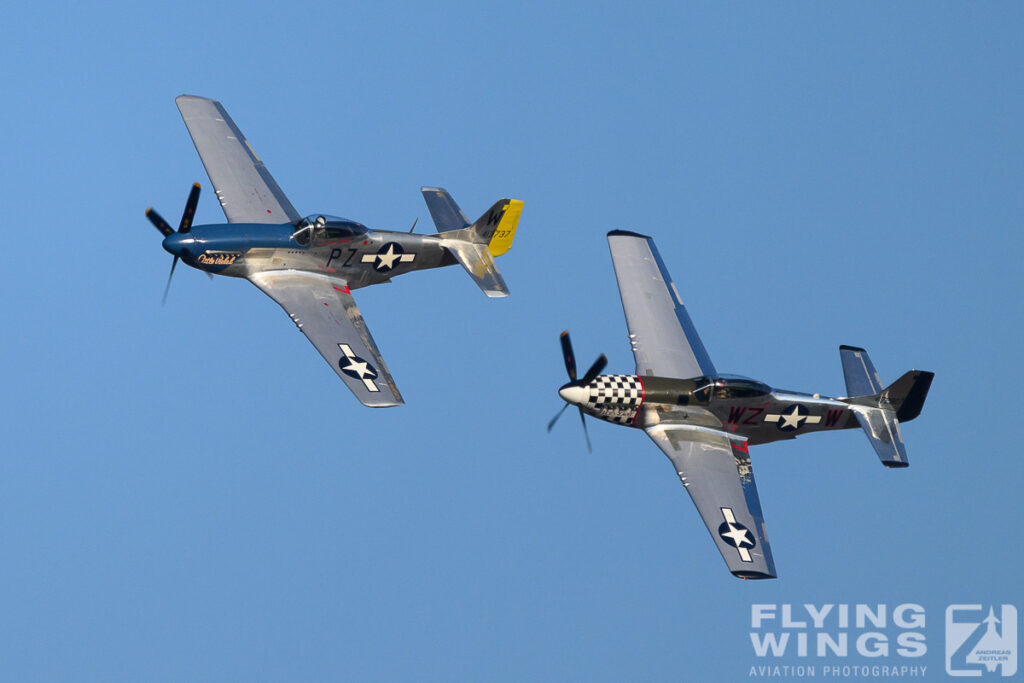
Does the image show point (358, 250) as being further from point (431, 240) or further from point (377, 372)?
point (377, 372)

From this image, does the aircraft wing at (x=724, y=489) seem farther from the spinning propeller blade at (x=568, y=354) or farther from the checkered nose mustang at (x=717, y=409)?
the spinning propeller blade at (x=568, y=354)

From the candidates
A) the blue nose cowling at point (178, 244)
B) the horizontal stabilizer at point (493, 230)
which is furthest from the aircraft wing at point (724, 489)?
the blue nose cowling at point (178, 244)

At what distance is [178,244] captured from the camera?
2194cm

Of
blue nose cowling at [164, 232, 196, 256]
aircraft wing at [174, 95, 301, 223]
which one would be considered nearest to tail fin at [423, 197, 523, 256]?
aircraft wing at [174, 95, 301, 223]

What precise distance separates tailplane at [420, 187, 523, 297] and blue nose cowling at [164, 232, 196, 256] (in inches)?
152

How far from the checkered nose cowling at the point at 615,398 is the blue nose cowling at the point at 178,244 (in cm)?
631

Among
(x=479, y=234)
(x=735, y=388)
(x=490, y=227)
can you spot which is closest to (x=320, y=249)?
(x=479, y=234)

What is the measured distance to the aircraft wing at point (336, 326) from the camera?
20609mm

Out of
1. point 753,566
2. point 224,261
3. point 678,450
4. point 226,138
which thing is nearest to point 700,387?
point 678,450

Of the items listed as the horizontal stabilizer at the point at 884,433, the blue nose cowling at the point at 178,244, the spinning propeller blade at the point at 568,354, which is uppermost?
the blue nose cowling at the point at 178,244

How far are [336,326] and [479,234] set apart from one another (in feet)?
10.4

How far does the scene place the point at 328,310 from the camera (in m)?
21.8

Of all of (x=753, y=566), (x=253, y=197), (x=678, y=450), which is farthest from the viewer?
(x=253, y=197)

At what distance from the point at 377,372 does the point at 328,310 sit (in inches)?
60.7
